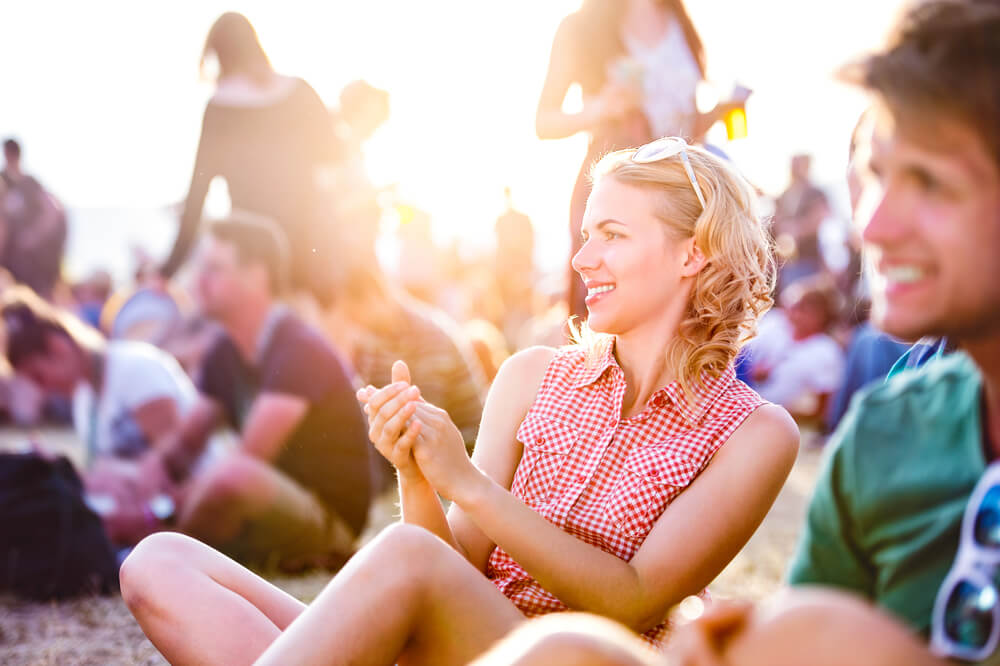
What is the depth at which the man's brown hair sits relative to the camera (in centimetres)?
121

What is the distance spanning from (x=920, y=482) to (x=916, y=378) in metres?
0.18

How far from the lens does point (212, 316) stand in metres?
4.64

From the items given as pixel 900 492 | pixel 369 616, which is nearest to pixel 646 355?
pixel 369 616

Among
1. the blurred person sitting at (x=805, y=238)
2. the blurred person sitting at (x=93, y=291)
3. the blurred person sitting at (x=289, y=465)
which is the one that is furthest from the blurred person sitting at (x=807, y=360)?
the blurred person sitting at (x=93, y=291)

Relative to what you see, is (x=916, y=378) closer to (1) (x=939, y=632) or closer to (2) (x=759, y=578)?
(1) (x=939, y=632)

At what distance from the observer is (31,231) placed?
786 cm

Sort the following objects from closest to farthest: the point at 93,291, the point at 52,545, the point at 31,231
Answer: the point at 52,545 < the point at 31,231 < the point at 93,291

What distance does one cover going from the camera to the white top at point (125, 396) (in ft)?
14.3

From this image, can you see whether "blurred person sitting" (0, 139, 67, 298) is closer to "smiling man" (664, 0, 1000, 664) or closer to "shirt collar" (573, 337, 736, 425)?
"shirt collar" (573, 337, 736, 425)

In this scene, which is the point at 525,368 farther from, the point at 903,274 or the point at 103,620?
the point at 103,620

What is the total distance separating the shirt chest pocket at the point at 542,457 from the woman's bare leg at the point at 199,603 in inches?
22.0

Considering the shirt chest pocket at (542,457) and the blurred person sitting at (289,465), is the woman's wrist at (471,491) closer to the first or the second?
the shirt chest pocket at (542,457)

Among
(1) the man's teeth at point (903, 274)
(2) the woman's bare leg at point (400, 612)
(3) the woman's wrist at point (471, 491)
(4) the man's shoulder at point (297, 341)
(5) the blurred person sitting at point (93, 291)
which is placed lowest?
(5) the blurred person sitting at point (93, 291)

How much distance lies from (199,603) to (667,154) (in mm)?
1380
